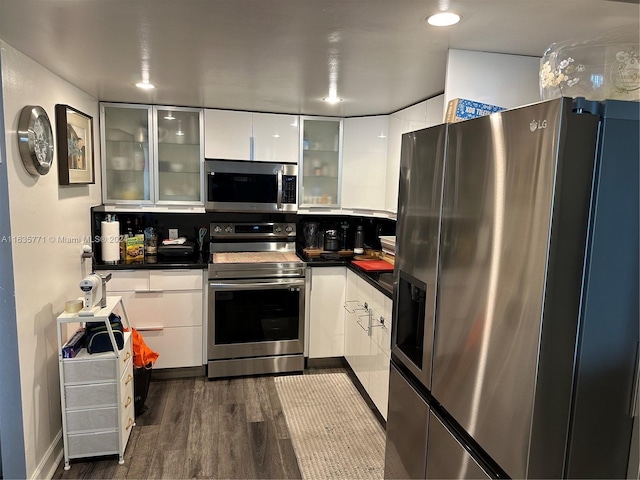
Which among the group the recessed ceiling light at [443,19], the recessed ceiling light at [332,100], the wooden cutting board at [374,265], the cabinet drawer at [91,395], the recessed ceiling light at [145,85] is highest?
the recessed ceiling light at [332,100]

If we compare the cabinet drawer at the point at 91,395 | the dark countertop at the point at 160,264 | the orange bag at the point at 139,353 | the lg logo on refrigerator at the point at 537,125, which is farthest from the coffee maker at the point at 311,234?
the lg logo on refrigerator at the point at 537,125

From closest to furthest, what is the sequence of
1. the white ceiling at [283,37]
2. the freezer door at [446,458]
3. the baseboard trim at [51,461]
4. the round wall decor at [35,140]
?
the freezer door at [446,458] → the white ceiling at [283,37] → the round wall decor at [35,140] → the baseboard trim at [51,461]

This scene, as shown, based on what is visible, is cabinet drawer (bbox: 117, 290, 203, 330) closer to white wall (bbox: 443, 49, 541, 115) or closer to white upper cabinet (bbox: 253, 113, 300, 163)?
white upper cabinet (bbox: 253, 113, 300, 163)

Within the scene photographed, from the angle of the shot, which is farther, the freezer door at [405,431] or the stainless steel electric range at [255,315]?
the stainless steel electric range at [255,315]

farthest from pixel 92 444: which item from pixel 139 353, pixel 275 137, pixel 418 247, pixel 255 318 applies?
pixel 275 137

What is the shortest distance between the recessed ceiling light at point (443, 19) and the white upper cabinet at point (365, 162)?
1.92m

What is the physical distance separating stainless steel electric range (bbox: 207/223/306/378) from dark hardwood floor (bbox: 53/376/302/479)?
19 cm

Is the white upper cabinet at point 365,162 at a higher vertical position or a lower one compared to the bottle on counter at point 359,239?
higher

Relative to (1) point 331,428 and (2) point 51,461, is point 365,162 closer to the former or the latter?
(1) point 331,428

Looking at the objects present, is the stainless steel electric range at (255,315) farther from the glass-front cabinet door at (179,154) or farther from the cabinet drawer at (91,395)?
the cabinet drawer at (91,395)

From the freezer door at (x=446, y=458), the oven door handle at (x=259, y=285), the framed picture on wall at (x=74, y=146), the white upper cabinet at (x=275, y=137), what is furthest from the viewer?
the white upper cabinet at (x=275, y=137)

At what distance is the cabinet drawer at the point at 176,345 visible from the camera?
3309mm

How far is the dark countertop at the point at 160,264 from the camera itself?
3.16 m

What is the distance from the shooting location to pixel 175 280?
3.27 m
